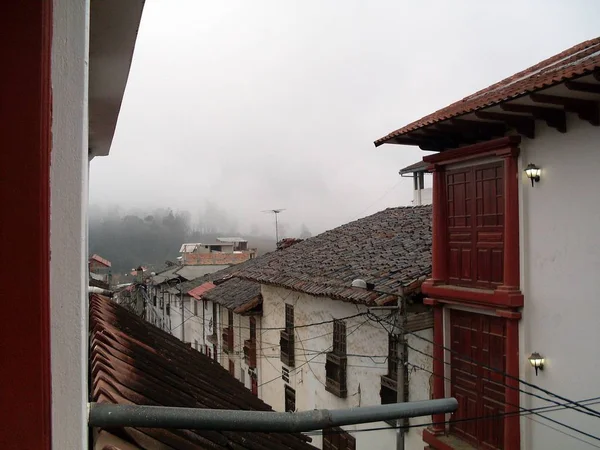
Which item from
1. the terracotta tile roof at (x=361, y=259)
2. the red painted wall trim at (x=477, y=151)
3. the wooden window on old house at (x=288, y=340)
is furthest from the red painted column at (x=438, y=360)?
the wooden window on old house at (x=288, y=340)

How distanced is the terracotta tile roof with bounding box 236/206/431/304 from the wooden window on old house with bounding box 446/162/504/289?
128 cm

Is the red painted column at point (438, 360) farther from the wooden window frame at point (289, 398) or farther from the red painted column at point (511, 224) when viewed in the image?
the wooden window frame at point (289, 398)

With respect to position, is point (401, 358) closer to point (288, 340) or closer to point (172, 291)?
point (288, 340)

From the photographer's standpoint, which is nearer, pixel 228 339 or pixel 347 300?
pixel 347 300

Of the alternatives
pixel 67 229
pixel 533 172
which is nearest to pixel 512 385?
pixel 533 172

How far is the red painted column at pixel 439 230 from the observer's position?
10234mm

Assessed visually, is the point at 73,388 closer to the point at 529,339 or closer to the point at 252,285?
the point at 529,339

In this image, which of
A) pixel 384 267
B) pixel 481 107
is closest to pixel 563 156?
pixel 481 107

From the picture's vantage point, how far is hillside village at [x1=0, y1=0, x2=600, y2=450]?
124 centimetres

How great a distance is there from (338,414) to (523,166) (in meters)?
7.61

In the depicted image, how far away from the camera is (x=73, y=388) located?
4.36 ft

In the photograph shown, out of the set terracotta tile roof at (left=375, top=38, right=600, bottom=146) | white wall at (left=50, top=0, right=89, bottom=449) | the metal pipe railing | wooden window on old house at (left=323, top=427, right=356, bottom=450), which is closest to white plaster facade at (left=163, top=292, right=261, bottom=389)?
wooden window on old house at (left=323, top=427, right=356, bottom=450)

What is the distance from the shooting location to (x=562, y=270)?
785 cm

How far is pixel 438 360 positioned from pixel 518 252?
290 cm
